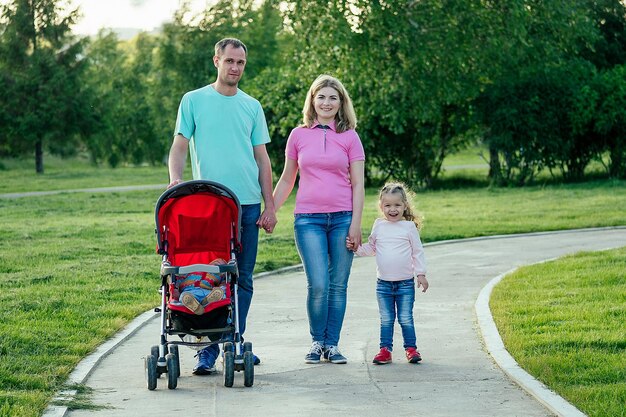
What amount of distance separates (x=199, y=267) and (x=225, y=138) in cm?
93

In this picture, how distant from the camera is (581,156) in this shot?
3525 cm

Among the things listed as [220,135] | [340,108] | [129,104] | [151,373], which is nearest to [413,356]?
[340,108]

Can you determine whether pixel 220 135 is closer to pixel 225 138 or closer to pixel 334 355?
pixel 225 138

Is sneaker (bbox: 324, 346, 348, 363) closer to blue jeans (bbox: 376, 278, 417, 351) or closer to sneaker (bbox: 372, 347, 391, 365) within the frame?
sneaker (bbox: 372, 347, 391, 365)

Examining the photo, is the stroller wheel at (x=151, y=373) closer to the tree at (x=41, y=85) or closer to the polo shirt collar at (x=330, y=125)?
the polo shirt collar at (x=330, y=125)

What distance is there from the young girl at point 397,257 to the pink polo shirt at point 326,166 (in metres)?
0.35

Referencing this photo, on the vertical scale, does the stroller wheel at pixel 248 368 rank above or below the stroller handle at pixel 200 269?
below

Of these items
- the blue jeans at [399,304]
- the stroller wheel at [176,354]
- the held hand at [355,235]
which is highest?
the held hand at [355,235]

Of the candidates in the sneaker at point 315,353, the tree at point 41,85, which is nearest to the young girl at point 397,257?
the sneaker at point 315,353

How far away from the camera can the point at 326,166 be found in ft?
26.5

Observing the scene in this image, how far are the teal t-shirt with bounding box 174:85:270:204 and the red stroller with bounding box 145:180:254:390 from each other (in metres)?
0.29

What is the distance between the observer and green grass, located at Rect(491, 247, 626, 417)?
276 inches

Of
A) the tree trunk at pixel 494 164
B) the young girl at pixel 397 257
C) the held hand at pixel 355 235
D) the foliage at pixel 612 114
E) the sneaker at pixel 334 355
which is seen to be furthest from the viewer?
the tree trunk at pixel 494 164

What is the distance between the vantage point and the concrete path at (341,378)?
22.1 feet
